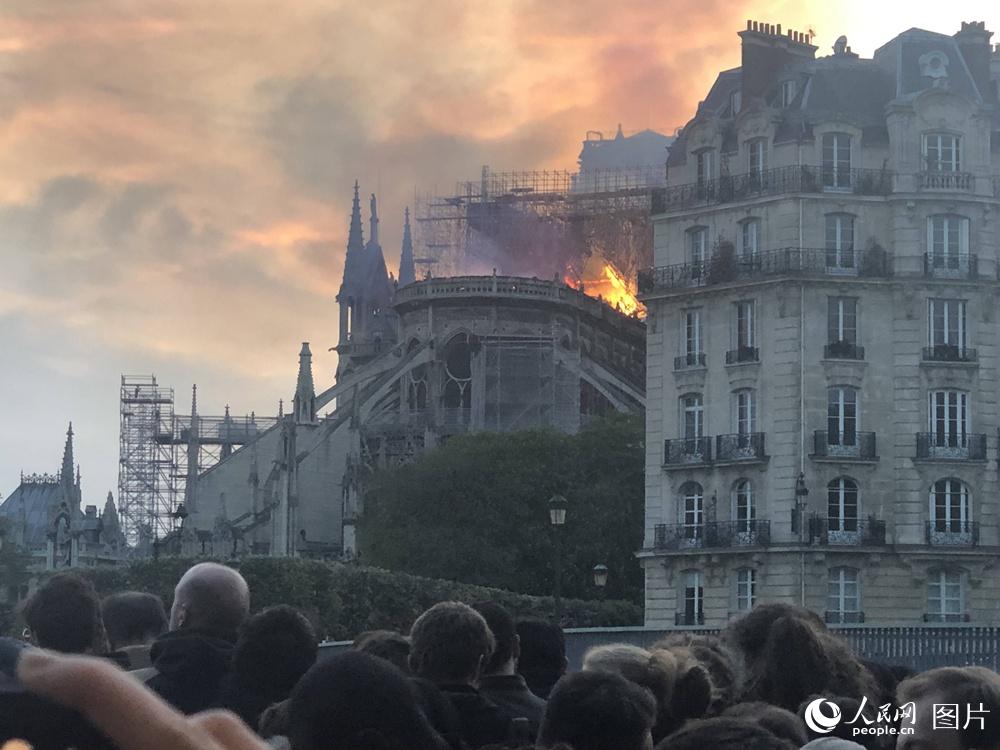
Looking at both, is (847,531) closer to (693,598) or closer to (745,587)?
(745,587)

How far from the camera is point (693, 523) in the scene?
56281 millimetres

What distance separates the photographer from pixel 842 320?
55531mm

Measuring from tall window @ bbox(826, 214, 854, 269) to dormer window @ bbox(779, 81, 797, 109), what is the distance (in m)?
3.69

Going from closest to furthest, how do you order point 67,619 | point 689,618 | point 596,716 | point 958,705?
point 596,716, point 958,705, point 67,619, point 689,618

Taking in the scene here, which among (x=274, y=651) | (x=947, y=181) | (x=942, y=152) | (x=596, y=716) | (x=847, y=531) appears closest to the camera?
(x=596, y=716)

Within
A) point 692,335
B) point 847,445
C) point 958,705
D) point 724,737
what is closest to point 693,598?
point 847,445

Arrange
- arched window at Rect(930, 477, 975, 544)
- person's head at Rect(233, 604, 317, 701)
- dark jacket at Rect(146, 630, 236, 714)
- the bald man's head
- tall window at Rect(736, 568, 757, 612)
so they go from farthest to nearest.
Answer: arched window at Rect(930, 477, 975, 544) < tall window at Rect(736, 568, 757, 612) < the bald man's head < dark jacket at Rect(146, 630, 236, 714) < person's head at Rect(233, 604, 317, 701)

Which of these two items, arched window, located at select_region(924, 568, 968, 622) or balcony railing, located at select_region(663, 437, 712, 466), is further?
balcony railing, located at select_region(663, 437, 712, 466)

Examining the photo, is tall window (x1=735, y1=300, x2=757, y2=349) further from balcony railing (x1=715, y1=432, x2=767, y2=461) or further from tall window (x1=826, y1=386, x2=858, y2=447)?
tall window (x1=826, y1=386, x2=858, y2=447)

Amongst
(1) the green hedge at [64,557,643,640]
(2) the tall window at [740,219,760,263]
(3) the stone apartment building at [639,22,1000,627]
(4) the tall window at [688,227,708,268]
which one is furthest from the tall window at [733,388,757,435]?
(1) the green hedge at [64,557,643,640]

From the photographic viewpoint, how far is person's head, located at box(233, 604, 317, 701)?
30.0 feet

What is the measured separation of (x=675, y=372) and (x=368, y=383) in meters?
45.7

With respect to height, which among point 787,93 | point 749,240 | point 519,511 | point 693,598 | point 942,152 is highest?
point 787,93

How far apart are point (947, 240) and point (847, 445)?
5.85m
